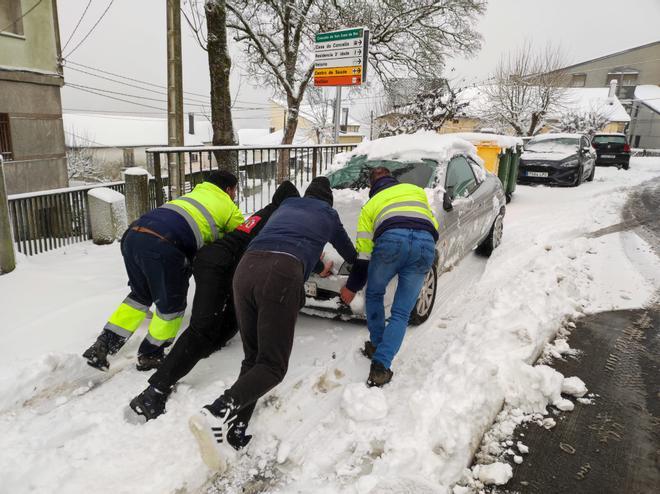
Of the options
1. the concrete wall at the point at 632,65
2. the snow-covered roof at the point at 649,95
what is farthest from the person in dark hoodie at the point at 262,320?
the concrete wall at the point at 632,65

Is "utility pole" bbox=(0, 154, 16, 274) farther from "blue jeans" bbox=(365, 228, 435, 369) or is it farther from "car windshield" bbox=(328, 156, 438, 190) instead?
"blue jeans" bbox=(365, 228, 435, 369)

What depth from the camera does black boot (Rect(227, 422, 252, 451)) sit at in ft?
8.36

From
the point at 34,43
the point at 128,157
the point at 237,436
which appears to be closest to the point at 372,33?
Result: the point at 34,43

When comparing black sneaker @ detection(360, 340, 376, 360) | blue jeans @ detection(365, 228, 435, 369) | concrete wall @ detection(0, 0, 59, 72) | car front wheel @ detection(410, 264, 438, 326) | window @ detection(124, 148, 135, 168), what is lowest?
window @ detection(124, 148, 135, 168)

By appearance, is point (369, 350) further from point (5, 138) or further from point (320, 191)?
point (5, 138)

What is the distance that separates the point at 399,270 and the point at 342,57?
12.6 feet

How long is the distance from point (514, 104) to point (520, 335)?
1178 inches

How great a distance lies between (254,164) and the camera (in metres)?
6.72

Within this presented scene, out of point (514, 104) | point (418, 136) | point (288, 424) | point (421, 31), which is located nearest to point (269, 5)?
point (421, 31)

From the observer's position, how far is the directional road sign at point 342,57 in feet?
18.9

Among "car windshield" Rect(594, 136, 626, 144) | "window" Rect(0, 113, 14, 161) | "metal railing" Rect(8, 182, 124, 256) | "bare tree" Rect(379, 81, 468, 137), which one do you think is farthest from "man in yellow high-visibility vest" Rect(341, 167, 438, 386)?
"car windshield" Rect(594, 136, 626, 144)

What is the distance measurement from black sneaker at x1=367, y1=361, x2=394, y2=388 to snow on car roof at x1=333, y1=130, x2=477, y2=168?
279 centimetres

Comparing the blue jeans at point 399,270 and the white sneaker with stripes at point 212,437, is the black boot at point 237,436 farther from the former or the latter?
the blue jeans at point 399,270

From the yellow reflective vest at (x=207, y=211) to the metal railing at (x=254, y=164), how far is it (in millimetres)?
2014
